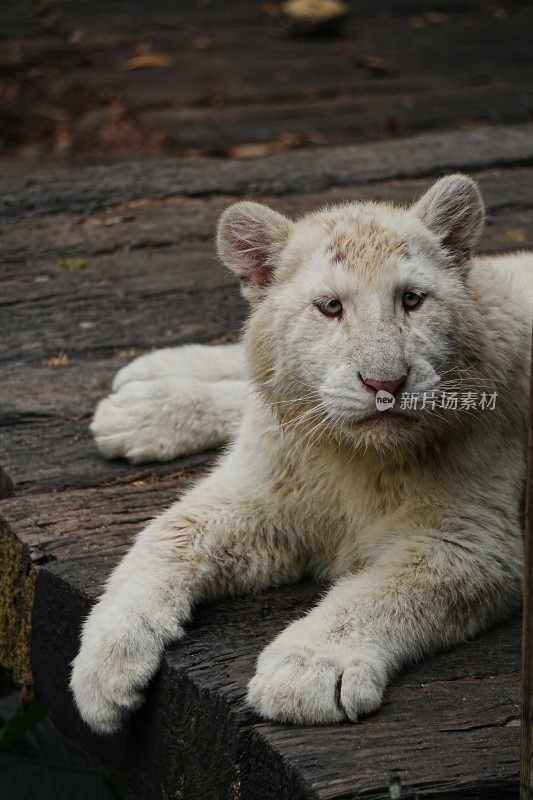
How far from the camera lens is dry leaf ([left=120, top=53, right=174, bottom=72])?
10.1m

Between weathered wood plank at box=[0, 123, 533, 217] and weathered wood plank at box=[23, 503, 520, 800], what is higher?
weathered wood plank at box=[23, 503, 520, 800]

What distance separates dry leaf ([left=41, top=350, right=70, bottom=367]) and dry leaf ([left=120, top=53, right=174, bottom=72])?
17.4ft

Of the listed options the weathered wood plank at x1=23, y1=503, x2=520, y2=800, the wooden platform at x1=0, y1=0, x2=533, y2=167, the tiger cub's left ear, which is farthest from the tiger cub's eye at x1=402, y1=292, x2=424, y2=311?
the wooden platform at x1=0, y1=0, x2=533, y2=167

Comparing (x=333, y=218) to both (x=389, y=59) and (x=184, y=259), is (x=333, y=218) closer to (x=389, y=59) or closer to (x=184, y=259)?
(x=184, y=259)

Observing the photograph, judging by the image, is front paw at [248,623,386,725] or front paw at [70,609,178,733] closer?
front paw at [248,623,386,725]

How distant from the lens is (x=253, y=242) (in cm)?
384

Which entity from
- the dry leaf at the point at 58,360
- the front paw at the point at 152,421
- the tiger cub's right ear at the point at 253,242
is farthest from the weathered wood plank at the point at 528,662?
the dry leaf at the point at 58,360

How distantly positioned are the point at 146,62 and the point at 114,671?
25.7ft

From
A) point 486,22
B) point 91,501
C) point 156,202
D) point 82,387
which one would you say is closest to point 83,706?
point 91,501

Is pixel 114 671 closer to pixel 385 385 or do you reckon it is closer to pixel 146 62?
pixel 385 385

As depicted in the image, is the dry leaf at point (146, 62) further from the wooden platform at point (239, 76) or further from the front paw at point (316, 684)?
the front paw at point (316, 684)

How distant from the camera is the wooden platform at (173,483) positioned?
2.85 metres

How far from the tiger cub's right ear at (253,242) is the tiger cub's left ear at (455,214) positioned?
0.47m

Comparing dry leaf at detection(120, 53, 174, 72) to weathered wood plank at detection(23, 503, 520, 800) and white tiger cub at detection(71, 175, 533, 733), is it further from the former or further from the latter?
weathered wood plank at detection(23, 503, 520, 800)
